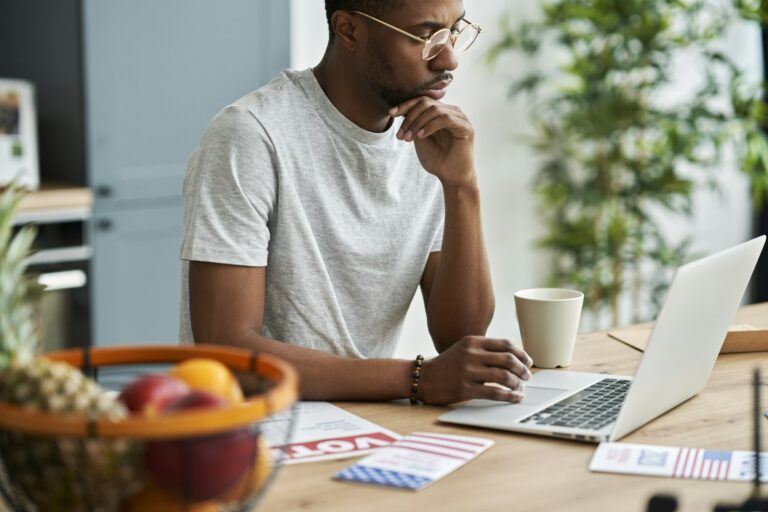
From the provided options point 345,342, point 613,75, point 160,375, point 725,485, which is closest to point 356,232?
point 345,342

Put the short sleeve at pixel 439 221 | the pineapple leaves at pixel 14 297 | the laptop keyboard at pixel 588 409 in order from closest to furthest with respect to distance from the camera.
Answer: the pineapple leaves at pixel 14 297, the laptop keyboard at pixel 588 409, the short sleeve at pixel 439 221

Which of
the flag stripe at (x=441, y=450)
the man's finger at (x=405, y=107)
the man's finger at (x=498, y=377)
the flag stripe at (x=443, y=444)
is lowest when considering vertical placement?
the flag stripe at (x=443, y=444)

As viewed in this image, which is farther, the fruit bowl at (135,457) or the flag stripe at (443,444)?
the flag stripe at (443,444)

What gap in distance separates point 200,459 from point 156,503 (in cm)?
6

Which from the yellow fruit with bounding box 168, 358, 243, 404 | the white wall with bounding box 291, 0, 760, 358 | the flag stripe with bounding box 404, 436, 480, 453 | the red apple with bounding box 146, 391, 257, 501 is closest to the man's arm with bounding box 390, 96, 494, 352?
the flag stripe with bounding box 404, 436, 480, 453

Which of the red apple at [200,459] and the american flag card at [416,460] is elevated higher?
the red apple at [200,459]

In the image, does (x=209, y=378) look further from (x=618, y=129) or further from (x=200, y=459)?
(x=618, y=129)

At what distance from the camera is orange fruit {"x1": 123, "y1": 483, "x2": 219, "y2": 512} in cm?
80

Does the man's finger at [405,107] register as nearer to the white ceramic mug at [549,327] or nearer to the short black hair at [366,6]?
the short black hair at [366,6]

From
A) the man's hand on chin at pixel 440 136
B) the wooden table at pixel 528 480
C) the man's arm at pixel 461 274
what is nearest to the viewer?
the wooden table at pixel 528 480

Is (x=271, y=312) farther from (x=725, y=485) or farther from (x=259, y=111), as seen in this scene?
(x=725, y=485)

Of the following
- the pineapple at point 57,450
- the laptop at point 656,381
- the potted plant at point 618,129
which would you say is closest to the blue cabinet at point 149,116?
the potted plant at point 618,129

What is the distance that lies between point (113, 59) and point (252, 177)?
1582 millimetres

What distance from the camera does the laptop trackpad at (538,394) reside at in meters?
1.41
